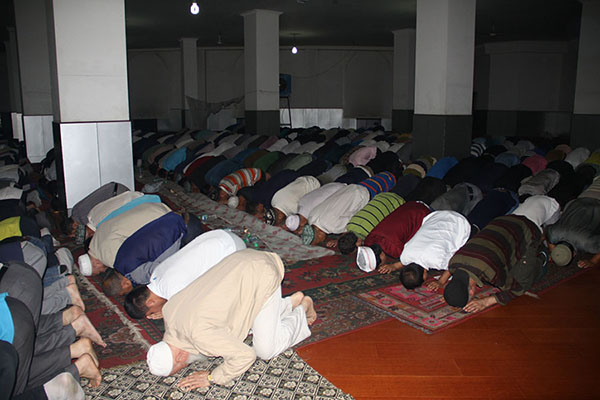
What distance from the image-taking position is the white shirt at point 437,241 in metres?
3.61

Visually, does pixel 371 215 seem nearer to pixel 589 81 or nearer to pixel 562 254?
pixel 562 254

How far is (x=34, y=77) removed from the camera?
9.27 meters

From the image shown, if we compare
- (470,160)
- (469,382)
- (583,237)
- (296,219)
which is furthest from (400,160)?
(469,382)

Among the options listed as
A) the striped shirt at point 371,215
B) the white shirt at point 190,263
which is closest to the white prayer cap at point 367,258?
the striped shirt at point 371,215

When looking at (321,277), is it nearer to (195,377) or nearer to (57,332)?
(195,377)

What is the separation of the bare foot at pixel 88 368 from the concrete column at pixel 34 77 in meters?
7.97

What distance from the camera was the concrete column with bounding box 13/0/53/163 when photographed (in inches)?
355

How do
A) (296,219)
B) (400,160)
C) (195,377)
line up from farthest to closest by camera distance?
(400,160) → (296,219) → (195,377)

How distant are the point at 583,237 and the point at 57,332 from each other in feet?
12.8

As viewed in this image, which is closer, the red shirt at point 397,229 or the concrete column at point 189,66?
the red shirt at point 397,229

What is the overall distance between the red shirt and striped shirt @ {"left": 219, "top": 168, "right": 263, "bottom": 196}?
2.75m

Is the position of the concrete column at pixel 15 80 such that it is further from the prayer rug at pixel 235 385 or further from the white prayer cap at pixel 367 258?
the prayer rug at pixel 235 385

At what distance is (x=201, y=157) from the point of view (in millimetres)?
7680

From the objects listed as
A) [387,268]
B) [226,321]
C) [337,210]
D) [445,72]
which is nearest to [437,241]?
[387,268]
